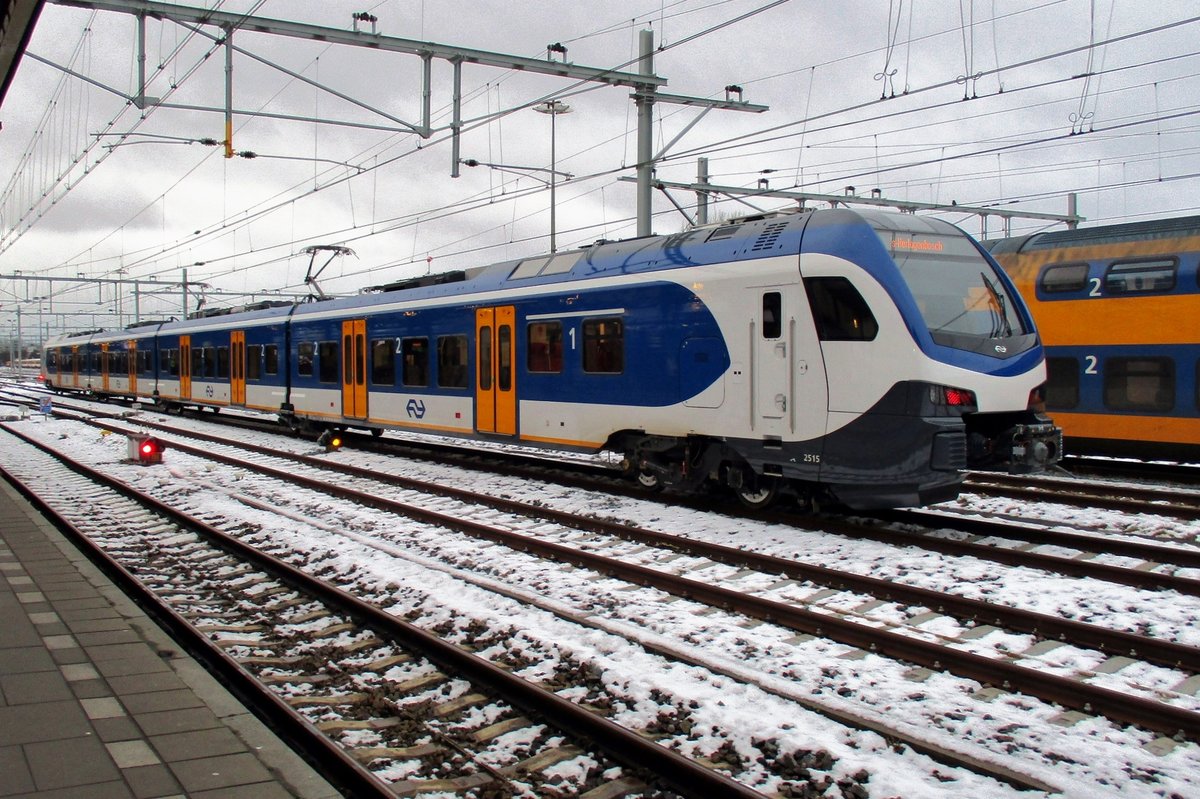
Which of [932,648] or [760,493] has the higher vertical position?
[760,493]

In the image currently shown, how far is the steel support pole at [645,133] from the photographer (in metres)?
17.0

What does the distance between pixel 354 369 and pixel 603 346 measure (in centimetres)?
785

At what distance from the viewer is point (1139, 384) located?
1355cm

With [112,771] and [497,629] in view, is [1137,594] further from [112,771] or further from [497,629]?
[112,771]

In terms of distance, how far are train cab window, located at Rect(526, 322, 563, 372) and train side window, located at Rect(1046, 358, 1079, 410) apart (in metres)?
7.81

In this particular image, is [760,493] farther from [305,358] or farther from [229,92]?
[305,358]

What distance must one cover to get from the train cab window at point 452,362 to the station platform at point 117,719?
8.42m

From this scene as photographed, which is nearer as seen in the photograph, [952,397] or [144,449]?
[952,397]

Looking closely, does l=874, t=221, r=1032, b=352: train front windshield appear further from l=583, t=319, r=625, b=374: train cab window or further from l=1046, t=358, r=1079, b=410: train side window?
l=1046, t=358, r=1079, b=410: train side window

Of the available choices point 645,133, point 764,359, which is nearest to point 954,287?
point 764,359

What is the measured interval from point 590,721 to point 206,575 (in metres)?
5.10

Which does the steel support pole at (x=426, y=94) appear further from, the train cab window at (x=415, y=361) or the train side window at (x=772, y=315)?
the train side window at (x=772, y=315)

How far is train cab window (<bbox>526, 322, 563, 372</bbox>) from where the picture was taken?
12.6 m

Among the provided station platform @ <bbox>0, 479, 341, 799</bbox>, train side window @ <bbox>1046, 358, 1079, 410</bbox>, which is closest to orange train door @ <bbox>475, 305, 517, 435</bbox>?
station platform @ <bbox>0, 479, 341, 799</bbox>
